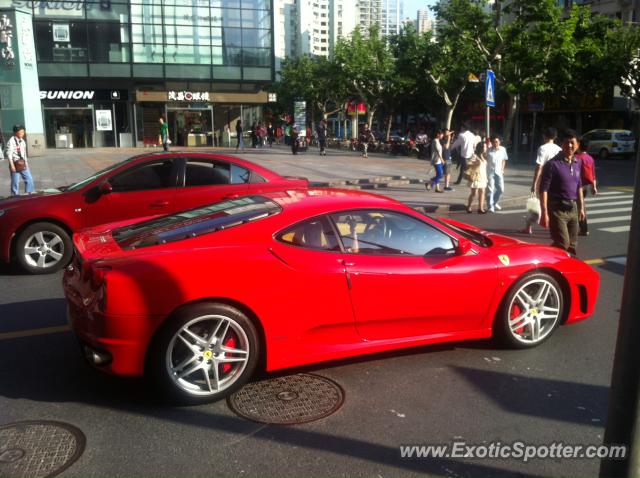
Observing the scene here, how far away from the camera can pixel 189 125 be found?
43.7m

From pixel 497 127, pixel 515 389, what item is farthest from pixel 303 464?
pixel 497 127

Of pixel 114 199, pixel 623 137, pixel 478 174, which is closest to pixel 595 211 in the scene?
pixel 478 174

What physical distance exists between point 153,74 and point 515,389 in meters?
40.1

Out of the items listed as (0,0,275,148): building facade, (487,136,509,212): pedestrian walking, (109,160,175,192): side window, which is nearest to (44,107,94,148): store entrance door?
(0,0,275,148): building facade

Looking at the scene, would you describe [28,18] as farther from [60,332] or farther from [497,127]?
[497,127]

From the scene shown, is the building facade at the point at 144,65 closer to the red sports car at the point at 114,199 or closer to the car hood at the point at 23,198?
the car hood at the point at 23,198

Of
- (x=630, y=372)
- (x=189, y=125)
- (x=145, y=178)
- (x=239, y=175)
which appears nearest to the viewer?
(x=630, y=372)

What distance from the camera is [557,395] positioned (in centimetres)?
416

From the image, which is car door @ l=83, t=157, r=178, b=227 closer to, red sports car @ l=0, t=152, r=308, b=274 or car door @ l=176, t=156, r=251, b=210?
red sports car @ l=0, t=152, r=308, b=274

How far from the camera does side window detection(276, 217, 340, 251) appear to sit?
14.1ft

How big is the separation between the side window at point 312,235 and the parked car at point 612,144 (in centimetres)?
3452

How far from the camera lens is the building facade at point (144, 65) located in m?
39.1

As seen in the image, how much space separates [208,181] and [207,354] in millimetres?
4649

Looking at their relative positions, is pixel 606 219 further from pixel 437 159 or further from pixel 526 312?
pixel 526 312
